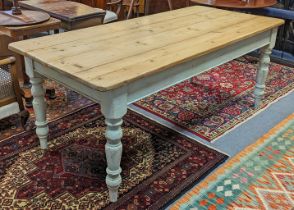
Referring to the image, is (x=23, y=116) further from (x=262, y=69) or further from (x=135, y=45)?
(x=262, y=69)

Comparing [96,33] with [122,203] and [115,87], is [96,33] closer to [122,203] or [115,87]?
[115,87]

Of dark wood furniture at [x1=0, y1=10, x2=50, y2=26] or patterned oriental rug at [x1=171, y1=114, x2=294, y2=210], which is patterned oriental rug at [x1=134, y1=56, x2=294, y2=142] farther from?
dark wood furniture at [x1=0, y1=10, x2=50, y2=26]

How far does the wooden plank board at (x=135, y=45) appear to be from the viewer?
160 cm

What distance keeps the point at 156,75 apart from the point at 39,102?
0.75 m

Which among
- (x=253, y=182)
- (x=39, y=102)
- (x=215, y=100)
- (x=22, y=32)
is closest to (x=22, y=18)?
(x=22, y=32)

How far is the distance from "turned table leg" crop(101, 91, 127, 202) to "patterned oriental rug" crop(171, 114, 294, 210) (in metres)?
0.35

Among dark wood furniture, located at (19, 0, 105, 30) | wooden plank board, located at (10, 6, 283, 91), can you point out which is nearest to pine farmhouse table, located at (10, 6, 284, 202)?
wooden plank board, located at (10, 6, 283, 91)

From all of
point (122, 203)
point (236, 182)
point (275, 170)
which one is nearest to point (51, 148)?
point (122, 203)

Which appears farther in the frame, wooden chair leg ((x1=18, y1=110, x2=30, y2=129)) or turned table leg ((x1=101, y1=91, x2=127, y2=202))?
wooden chair leg ((x1=18, y1=110, x2=30, y2=129))

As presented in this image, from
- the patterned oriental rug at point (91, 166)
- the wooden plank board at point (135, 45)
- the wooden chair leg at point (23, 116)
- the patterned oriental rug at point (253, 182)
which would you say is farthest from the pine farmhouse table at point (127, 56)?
the patterned oriental rug at point (253, 182)

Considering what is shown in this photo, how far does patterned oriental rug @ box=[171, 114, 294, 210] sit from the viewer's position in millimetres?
1862

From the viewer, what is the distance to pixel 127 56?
178 centimetres

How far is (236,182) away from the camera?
2014mm

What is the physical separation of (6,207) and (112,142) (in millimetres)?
652
